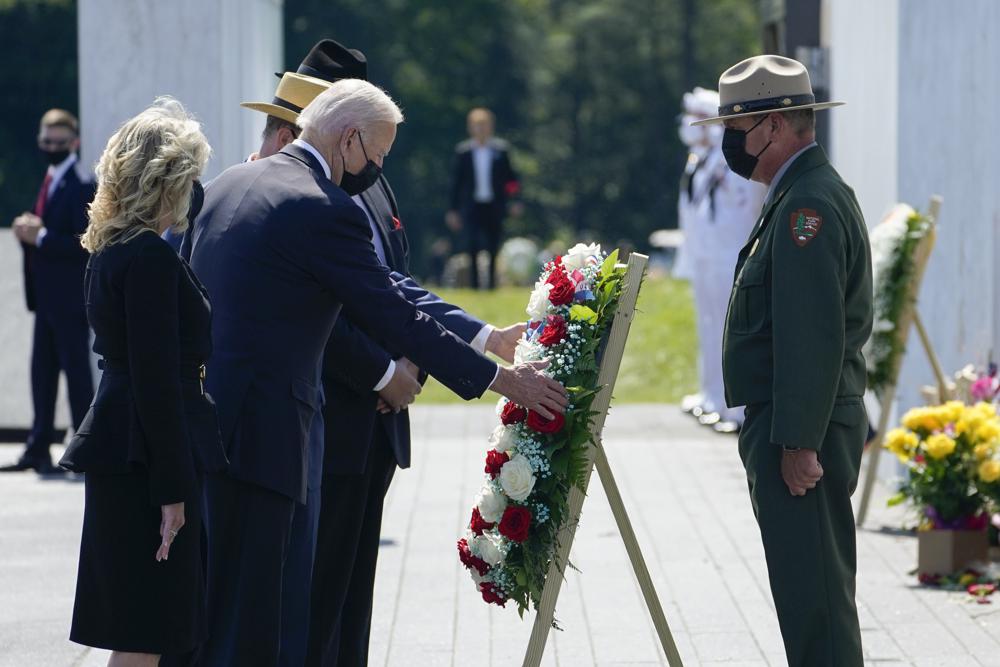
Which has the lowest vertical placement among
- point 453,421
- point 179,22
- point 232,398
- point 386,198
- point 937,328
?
point 453,421

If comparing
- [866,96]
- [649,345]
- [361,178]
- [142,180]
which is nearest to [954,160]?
[866,96]

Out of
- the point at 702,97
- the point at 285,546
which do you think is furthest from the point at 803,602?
the point at 702,97

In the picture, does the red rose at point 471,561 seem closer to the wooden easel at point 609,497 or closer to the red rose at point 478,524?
the red rose at point 478,524

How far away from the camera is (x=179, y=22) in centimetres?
1016

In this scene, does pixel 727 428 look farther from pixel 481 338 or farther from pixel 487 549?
pixel 487 549

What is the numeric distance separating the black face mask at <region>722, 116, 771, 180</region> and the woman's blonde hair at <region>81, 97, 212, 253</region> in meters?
1.54

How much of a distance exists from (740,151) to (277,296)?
1404mm

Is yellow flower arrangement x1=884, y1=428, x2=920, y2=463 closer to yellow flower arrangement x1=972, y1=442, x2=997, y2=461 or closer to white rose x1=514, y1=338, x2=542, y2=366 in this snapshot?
yellow flower arrangement x1=972, y1=442, x2=997, y2=461

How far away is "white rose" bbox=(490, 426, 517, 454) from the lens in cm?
477

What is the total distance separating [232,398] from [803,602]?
5.40 ft

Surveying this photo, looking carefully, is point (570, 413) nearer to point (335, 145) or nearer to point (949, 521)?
point (335, 145)

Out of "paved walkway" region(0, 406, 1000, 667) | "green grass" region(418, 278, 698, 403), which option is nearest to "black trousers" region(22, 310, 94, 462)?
"paved walkway" region(0, 406, 1000, 667)

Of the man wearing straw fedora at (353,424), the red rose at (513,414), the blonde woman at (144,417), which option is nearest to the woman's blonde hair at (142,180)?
the blonde woman at (144,417)

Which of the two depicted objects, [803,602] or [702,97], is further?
[702,97]
